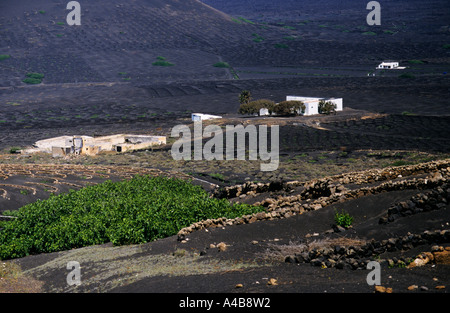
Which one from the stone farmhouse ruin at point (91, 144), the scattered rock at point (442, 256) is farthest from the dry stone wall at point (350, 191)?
the stone farmhouse ruin at point (91, 144)

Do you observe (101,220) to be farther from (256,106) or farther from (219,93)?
(219,93)

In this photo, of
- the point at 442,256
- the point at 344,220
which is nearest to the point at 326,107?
the point at 344,220

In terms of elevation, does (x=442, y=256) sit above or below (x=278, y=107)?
below

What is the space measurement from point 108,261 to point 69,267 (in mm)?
965

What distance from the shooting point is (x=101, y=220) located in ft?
59.5

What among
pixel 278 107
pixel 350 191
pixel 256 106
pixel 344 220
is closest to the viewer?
pixel 344 220

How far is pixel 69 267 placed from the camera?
45.4 ft

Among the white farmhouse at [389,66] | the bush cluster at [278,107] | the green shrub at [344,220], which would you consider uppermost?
the white farmhouse at [389,66]

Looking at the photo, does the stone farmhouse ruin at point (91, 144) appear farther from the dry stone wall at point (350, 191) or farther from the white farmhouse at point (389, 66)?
the white farmhouse at point (389, 66)

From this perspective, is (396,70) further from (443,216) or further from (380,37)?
(443,216)

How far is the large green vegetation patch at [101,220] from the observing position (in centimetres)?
1706

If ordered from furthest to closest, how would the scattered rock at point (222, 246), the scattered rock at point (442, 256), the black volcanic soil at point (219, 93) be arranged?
the scattered rock at point (222, 246) < the black volcanic soil at point (219, 93) < the scattered rock at point (442, 256)

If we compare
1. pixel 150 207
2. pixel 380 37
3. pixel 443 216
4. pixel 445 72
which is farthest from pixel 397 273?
pixel 380 37

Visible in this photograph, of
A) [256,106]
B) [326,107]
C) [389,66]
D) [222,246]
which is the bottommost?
[222,246]
